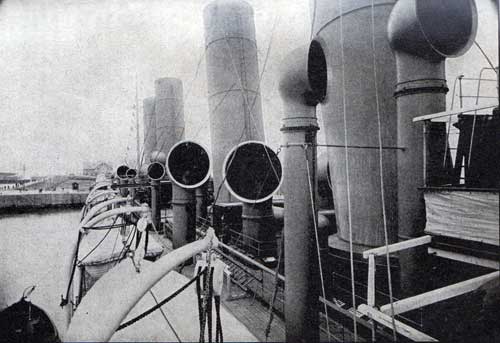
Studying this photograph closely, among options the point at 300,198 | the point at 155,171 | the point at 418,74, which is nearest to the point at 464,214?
the point at 300,198

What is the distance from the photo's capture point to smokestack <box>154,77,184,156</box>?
17.9m

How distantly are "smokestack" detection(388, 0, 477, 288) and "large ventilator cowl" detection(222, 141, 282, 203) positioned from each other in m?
3.09

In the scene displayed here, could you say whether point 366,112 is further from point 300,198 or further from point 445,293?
point 445,293

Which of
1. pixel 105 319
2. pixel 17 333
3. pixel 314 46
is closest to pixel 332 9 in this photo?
pixel 314 46

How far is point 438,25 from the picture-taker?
422 cm

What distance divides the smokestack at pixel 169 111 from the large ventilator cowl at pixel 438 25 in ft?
50.8

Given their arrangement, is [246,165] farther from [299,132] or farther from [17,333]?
[17,333]

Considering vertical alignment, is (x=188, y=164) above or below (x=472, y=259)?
above

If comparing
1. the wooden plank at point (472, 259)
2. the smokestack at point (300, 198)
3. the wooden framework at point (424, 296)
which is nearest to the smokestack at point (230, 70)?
the smokestack at point (300, 198)

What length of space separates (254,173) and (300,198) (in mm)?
4091

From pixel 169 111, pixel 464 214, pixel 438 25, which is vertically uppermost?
pixel 169 111

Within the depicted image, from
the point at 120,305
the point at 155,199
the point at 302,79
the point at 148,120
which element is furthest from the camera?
the point at 148,120

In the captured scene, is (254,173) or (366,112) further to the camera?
(254,173)

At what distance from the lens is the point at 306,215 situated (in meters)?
3.53
